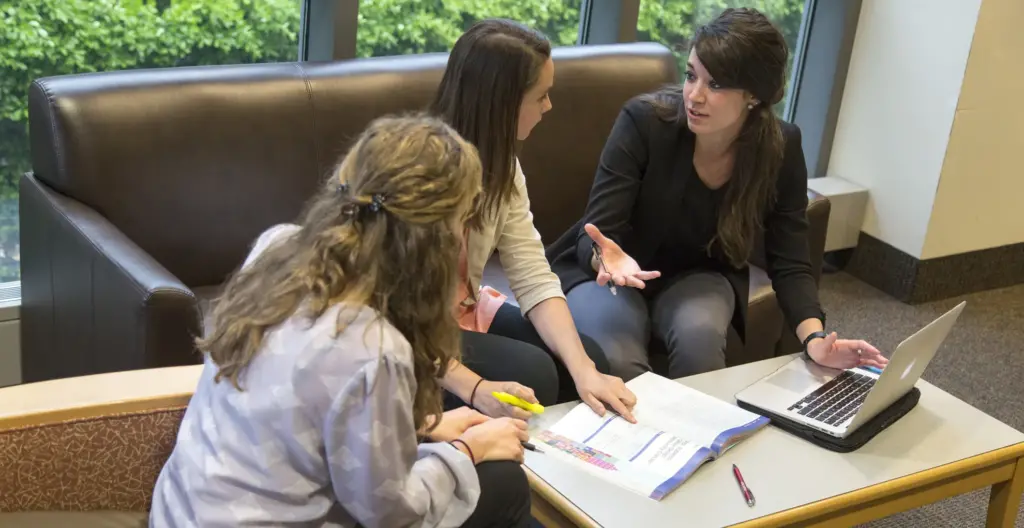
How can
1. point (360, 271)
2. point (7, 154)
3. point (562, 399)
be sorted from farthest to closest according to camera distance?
point (7, 154) < point (562, 399) < point (360, 271)

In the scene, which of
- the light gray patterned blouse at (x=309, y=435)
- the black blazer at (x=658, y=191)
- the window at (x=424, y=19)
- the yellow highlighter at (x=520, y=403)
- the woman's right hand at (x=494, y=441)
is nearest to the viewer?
the light gray patterned blouse at (x=309, y=435)

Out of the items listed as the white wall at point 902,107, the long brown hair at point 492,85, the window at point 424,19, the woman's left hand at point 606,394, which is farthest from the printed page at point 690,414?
the white wall at point 902,107

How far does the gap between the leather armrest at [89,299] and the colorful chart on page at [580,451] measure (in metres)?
0.68

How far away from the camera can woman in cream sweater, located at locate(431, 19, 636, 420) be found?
6.67ft

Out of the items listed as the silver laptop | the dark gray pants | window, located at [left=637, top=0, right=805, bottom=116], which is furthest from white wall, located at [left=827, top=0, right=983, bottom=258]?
the silver laptop

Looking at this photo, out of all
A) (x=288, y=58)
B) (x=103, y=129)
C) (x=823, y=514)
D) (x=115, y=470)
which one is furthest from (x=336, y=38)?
(x=823, y=514)

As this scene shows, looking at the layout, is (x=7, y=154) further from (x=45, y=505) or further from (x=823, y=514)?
(x=823, y=514)

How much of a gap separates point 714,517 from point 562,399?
64 cm

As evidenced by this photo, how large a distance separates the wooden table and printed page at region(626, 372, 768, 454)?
35 millimetres

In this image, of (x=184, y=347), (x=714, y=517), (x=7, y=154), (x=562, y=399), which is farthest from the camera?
(x=7, y=154)

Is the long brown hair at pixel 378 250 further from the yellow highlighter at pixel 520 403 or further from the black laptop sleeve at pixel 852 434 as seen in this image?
the black laptop sleeve at pixel 852 434

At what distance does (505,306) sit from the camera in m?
2.40

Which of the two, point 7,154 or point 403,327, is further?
point 7,154

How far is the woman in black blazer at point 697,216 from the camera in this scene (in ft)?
7.80
